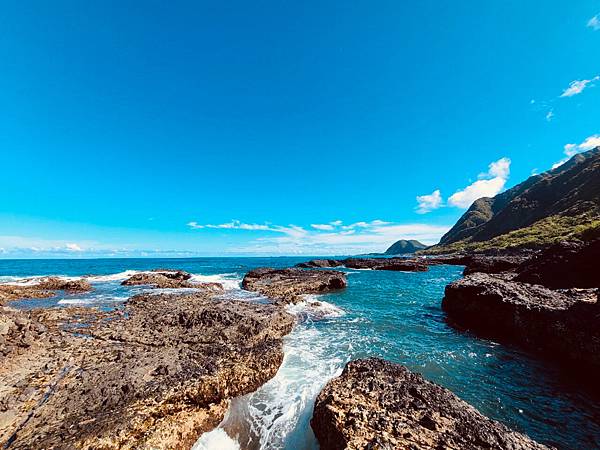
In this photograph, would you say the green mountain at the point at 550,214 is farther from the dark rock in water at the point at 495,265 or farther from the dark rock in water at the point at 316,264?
the dark rock in water at the point at 316,264

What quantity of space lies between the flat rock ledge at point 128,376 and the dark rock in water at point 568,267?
2365 cm

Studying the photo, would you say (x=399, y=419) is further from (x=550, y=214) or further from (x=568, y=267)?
(x=550, y=214)

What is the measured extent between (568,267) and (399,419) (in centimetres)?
2481

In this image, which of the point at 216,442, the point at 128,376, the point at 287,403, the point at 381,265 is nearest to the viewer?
the point at 216,442

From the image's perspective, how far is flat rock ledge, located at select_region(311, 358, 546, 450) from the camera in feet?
19.2

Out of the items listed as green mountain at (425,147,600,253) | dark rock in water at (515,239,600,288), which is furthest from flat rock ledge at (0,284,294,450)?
green mountain at (425,147,600,253)

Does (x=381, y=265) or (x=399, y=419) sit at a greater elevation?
(x=381, y=265)

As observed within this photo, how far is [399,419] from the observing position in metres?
6.48

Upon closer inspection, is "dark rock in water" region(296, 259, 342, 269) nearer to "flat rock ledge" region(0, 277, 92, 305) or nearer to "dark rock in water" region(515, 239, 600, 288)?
"flat rock ledge" region(0, 277, 92, 305)

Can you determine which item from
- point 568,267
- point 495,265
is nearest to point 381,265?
point 495,265

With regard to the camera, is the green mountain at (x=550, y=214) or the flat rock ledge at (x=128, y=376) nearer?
the flat rock ledge at (x=128, y=376)

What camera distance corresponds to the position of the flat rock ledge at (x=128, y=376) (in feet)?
21.6

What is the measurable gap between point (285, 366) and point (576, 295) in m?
17.6

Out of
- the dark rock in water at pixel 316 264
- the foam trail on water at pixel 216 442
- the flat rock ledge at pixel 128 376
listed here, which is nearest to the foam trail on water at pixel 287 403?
the foam trail on water at pixel 216 442
